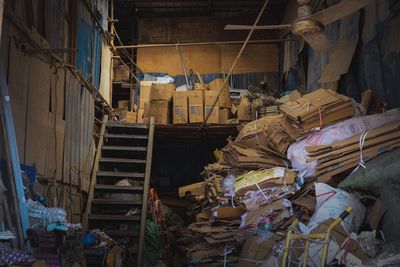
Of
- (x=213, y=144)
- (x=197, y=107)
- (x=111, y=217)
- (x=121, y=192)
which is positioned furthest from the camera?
(x=213, y=144)

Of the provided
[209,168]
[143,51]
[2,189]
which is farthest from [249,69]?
[2,189]

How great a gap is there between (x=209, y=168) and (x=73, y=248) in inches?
127

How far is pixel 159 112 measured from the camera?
10766 mm

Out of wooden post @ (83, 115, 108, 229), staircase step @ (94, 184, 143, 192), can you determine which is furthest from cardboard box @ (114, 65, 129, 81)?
staircase step @ (94, 184, 143, 192)

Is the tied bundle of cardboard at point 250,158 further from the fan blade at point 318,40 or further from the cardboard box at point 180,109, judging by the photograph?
the cardboard box at point 180,109

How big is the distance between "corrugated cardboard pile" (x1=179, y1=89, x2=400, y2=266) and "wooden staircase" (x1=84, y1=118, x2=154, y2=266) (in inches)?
45.6

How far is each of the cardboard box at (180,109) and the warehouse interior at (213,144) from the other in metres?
0.02

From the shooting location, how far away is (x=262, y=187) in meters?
6.26

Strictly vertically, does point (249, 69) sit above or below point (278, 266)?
above

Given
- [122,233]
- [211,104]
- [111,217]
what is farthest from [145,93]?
[122,233]

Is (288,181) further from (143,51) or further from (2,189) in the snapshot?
(143,51)

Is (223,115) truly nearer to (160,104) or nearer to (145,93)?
(160,104)

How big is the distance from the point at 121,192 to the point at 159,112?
2.53 meters

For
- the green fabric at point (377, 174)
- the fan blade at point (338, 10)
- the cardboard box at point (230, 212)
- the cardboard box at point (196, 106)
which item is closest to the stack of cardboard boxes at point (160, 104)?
the cardboard box at point (196, 106)
